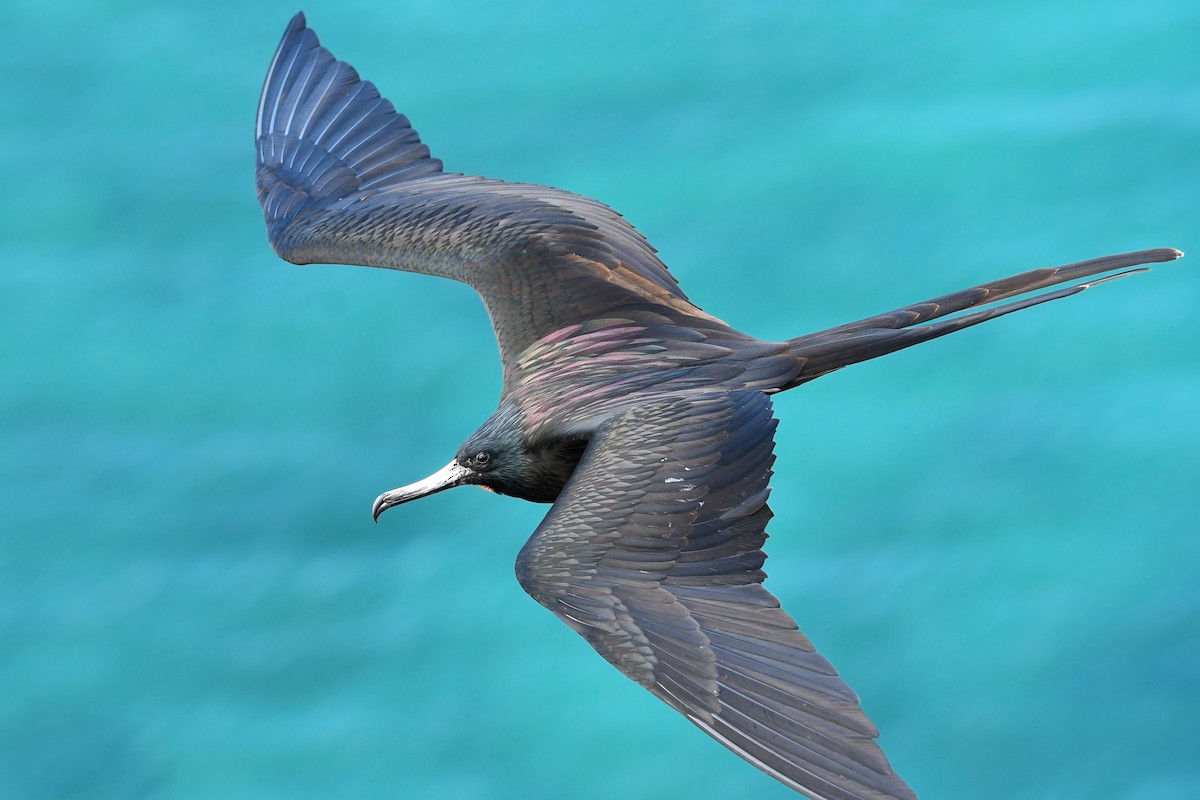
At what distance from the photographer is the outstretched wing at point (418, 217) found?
375 inches

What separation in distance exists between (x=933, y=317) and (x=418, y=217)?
2.34 meters

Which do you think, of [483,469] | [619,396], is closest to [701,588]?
[619,396]

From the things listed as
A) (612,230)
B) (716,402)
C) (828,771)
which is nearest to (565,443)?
(716,402)

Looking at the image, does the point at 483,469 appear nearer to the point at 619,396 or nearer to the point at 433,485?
the point at 433,485

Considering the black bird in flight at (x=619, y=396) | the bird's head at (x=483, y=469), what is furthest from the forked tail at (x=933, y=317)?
the bird's head at (x=483, y=469)

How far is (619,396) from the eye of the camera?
8.87 metres

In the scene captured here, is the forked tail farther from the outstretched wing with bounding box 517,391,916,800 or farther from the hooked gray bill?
the hooked gray bill

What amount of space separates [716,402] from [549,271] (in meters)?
1.26

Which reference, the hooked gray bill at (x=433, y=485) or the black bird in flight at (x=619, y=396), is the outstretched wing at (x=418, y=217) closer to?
the black bird in flight at (x=619, y=396)

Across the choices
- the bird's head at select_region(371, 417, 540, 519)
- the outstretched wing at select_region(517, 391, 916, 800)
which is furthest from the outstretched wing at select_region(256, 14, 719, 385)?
the outstretched wing at select_region(517, 391, 916, 800)

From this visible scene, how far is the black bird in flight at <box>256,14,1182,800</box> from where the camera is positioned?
754 cm

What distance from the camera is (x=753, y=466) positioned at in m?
8.31

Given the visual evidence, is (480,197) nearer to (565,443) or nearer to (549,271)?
(549,271)

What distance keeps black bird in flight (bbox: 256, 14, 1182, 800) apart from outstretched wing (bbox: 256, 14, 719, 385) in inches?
0.4
